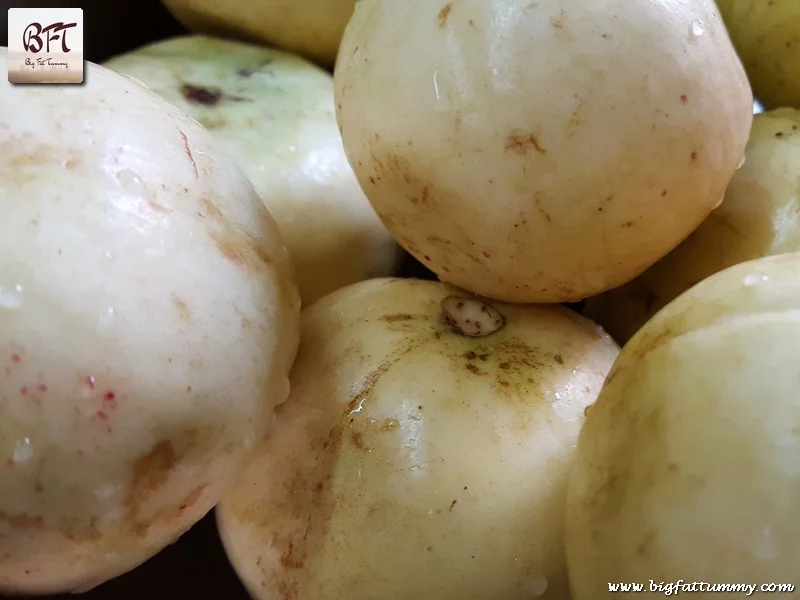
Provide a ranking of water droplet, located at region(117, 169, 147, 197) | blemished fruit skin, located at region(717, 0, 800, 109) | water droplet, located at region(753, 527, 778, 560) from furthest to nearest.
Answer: blemished fruit skin, located at region(717, 0, 800, 109)
water droplet, located at region(117, 169, 147, 197)
water droplet, located at region(753, 527, 778, 560)

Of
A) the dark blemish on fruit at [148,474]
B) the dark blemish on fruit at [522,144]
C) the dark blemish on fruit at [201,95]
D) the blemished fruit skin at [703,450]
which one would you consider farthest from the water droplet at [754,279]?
the dark blemish on fruit at [201,95]

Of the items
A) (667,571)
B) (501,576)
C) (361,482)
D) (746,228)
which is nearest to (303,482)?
(361,482)

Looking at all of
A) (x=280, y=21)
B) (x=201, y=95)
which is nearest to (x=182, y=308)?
(x=201, y=95)

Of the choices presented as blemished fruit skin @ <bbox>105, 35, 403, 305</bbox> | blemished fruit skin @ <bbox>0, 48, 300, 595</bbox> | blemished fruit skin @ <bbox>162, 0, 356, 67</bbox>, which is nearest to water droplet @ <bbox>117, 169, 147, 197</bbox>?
blemished fruit skin @ <bbox>0, 48, 300, 595</bbox>

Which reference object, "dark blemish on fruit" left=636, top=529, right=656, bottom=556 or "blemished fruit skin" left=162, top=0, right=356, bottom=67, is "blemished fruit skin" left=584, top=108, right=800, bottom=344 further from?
"blemished fruit skin" left=162, top=0, right=356, bottom=67

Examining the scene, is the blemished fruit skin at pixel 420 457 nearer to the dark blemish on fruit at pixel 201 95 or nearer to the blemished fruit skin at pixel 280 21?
the dark blemish on fruit at pixel 201 95

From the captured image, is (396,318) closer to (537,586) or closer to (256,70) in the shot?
(537,586)
